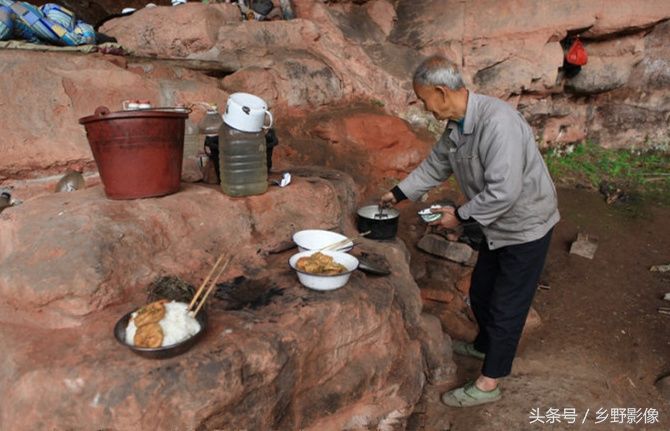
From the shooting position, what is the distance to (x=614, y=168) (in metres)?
7.55

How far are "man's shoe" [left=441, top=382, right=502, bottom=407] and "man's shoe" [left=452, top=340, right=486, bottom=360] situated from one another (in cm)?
50

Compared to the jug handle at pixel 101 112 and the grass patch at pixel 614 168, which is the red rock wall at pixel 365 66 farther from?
the jug handle at pixel 101 112

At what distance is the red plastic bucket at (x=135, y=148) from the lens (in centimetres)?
247

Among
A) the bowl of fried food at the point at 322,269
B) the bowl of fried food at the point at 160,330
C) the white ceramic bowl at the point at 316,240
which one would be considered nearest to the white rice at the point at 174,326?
the bowl of fried food at the point at 160,330

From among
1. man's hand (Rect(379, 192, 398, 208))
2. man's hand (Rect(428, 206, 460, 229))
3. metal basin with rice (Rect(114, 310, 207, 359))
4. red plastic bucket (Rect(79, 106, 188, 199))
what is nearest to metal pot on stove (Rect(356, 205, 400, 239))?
man's hand (Rect(379, 192, 398, 208))

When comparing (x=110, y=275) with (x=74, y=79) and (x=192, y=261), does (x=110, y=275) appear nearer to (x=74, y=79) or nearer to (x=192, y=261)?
(x=192, y=261)

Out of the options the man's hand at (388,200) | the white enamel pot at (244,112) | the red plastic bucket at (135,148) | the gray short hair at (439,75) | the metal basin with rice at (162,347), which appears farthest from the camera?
the man's hand at (388,200)

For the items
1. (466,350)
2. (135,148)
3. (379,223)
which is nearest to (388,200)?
(379,223)

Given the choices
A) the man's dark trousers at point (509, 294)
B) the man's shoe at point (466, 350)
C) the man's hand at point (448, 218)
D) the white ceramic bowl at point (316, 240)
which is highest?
the man's hand at point (448, 218)

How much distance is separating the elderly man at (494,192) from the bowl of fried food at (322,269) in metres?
0.89

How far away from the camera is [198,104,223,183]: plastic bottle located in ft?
10.0

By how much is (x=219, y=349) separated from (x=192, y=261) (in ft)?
2.69

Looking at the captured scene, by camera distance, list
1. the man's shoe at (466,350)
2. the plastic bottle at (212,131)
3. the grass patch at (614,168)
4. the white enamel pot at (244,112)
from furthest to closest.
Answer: the grass patch at (614,168)
the man's shoe at (466,350)
the plastic bottle at (212,131)
the white enamel pot at (244,112)

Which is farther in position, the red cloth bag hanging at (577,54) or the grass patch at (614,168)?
the red cloth bag hanging at (577,54)
